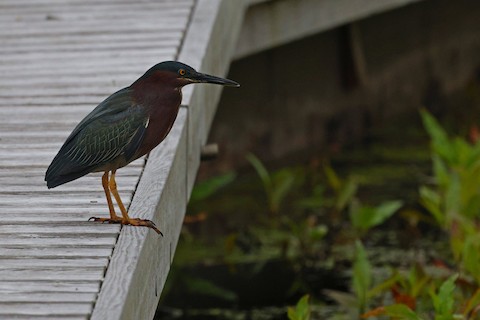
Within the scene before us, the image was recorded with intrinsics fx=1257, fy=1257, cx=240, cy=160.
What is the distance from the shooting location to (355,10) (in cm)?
848

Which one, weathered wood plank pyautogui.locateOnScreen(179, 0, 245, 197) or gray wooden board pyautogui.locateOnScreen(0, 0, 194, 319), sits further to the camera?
weathered wood plank pyautogui.locateOnScreen(179, 0, 245, 197)

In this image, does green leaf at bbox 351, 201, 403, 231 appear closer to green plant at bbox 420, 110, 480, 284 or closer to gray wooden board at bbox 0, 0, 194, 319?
green plant at bbox 420, 110, 480, 284

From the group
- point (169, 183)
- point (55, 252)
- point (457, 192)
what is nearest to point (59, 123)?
point (169, 183)

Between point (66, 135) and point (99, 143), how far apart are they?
3.47 feet

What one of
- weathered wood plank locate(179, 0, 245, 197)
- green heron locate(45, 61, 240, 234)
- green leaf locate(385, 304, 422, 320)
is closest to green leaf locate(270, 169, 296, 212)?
weathered wood plank locate(179, 0, 245, 197)

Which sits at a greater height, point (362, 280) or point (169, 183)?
point (169, 183)

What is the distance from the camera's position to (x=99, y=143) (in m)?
4.09

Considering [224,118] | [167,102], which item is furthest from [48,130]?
[224,118]

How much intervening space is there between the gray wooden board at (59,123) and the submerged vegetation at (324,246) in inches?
38.6

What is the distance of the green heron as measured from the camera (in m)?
4.07

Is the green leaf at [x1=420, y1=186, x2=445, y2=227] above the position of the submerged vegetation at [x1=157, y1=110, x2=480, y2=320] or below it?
above

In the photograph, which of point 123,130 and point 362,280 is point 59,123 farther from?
point 362,280

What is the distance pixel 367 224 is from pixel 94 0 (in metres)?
2.04

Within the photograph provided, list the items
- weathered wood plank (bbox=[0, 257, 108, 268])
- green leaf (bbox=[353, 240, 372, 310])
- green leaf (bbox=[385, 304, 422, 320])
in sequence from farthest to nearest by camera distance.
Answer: green leaf (bbox=[353, 240, 372, 310]) < green leaf (bbox=[385, 304, 422, 320]) < weathered wood plank (bbox=[0, 257, 108, 268])
